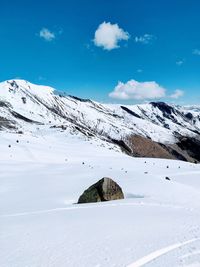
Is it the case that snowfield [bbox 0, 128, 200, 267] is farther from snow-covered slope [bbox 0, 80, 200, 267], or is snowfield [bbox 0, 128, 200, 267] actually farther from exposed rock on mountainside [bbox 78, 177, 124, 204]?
exposed rock on mountainside [bbox 78, 177, 124, 204]

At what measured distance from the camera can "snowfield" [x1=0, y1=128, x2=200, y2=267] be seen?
10.9 meters

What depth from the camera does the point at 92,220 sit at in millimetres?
15805

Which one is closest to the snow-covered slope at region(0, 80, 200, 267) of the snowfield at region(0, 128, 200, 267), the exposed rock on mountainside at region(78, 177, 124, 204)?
the snowfield at region(0, 128, 200, 267)

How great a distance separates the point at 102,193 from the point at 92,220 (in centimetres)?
660

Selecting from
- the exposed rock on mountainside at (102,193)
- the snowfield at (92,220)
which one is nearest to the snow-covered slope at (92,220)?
the snowfield at (92,220)

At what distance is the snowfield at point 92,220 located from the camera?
1094 cm

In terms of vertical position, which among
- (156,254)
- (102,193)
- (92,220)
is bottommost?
(156,254)

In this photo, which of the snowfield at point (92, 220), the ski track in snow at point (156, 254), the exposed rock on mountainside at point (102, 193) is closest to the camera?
the ski track in snow at point (156, 254)

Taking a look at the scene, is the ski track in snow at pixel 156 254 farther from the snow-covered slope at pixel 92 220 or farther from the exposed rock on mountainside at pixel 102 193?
the exposed rock on mountainside at pixel 102 193

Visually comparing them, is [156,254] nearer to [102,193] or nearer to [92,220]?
[92,220]

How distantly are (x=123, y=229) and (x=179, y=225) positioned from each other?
2.15 meters

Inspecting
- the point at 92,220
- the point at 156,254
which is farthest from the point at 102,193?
the point at 156,254

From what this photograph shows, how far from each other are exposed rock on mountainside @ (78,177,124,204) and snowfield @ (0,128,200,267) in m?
0.97

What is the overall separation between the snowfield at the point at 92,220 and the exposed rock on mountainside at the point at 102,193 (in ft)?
3.19
